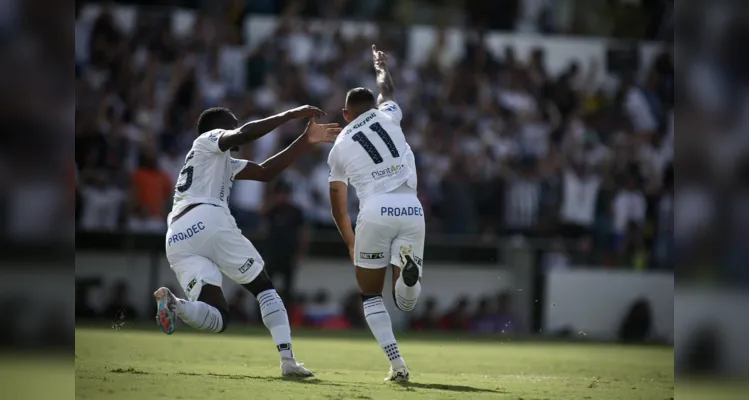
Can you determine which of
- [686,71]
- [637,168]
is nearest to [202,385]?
[686,71]

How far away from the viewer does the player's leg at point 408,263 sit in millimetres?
9094

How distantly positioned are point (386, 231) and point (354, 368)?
7.94 ft

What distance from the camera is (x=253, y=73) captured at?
65.8 ft

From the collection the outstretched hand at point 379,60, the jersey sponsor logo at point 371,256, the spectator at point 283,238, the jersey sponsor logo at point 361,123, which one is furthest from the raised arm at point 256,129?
the spectator at point 283,238

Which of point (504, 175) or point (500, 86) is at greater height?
point (500, 86)

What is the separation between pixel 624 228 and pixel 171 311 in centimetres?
1325

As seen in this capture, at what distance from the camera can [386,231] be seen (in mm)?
9344

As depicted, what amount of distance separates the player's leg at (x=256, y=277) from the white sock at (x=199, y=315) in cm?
56

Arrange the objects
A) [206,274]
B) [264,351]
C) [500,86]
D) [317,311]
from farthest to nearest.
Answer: [500,86] < [317,311] < [264,351] < [206,274]

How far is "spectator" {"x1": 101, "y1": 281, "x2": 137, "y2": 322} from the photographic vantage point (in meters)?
17.4

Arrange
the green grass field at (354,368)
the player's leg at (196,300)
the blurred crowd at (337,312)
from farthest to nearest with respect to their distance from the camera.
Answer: the blurred crowd at (337,312), the player's leg at (196,300), the green grass field at (354,368)

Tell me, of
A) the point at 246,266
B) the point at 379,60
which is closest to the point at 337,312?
the point at 379,60

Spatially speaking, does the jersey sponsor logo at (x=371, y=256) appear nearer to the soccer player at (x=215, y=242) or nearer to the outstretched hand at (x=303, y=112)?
the soccer player at (x=215, y=242)

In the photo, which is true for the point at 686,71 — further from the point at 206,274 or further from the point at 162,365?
the point at 162,365
